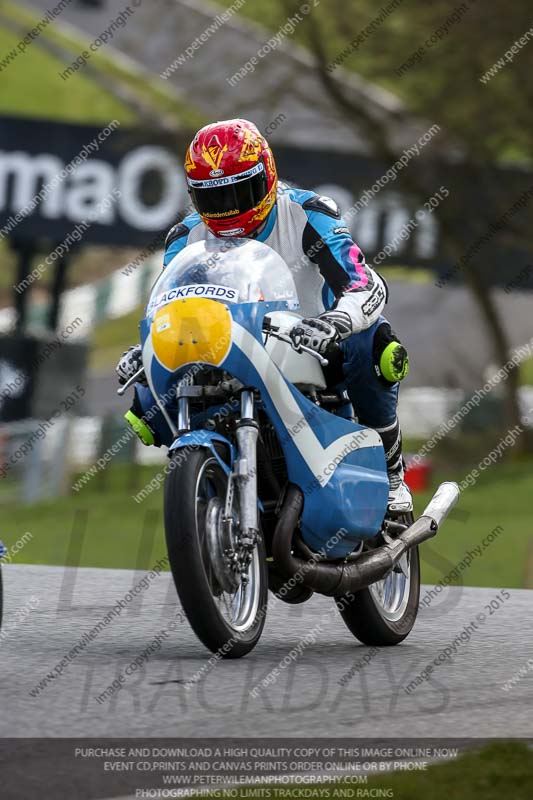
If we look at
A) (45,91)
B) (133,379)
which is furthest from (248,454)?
(45,91)

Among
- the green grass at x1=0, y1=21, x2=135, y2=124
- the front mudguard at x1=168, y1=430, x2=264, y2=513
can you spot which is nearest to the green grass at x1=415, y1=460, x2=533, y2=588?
the front mudguard at x1=168, y1=430, x2=264, y2=513

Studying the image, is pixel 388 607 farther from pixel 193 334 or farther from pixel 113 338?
pixel 113 338

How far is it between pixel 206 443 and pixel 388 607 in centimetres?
160

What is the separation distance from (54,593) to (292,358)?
247cm

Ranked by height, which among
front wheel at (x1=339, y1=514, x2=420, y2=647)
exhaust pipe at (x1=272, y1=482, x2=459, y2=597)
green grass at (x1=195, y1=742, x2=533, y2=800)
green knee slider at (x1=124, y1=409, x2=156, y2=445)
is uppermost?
green grass at (x1=195, y1=742, x2=533, y2=800)

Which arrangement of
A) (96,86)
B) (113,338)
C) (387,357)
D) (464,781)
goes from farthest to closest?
(96,86), (113,338), (387,357), (464,781)

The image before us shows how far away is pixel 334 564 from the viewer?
235 inches

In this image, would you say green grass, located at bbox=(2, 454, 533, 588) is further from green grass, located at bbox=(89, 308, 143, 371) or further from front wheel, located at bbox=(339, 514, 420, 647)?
green grass, located at bbox=(89, 308, 143, 371)

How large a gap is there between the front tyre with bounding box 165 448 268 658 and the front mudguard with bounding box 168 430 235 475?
0.9 inches

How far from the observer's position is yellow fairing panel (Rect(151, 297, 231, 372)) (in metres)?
5.44

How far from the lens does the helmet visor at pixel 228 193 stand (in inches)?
233

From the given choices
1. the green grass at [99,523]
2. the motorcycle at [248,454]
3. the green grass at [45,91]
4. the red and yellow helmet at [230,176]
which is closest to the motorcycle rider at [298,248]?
the red and yellow helmet at [230,176]

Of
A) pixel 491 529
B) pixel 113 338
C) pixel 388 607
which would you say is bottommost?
pixel 113 338

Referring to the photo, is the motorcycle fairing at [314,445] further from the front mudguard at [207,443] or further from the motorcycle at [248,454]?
the front mudguard at [207,443]
